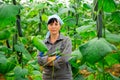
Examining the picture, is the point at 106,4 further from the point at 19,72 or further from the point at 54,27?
the point at 54,27

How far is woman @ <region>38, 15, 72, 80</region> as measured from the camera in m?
3.09

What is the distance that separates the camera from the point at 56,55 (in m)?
3.05

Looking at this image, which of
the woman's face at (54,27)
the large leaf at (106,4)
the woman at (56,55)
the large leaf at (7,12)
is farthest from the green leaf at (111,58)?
the woman's face at (54,27)

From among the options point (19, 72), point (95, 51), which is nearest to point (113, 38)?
point (95, 51)

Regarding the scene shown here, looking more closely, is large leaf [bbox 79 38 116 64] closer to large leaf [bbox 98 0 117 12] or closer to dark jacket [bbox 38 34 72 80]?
large leaf [bbox 98 0 117 12]

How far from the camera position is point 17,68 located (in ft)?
6.69

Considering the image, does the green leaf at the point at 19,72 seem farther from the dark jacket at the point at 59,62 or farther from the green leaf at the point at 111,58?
the dark jacket at the point at 59,62

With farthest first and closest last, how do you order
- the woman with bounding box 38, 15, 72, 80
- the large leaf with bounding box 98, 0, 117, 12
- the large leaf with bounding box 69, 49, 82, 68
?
1. the woman with bounding box 38, 15, 72, 80
2. the large leaf with bounding box 69, 49, 82, 68
3. the large leaf with bounding box 98, 0, 117, 12

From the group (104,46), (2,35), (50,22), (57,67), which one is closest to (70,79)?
(57,67)

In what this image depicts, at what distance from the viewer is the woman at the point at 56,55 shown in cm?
309

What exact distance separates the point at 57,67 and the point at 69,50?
0.73 feet

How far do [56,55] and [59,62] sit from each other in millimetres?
94

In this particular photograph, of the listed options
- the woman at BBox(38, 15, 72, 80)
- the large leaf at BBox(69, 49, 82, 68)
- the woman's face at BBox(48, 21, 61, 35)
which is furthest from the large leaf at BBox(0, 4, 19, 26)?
the woman's face at BBox(48, 21, 61, 35)

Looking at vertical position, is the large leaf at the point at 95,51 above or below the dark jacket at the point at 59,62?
above
